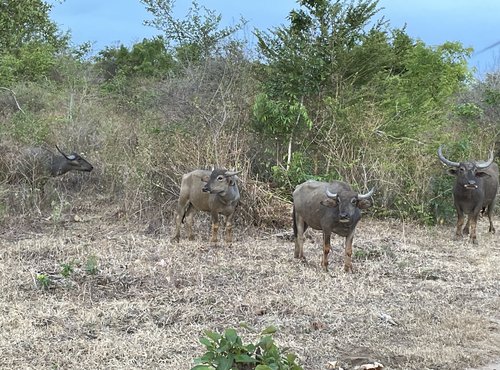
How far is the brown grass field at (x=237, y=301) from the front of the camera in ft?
17.6

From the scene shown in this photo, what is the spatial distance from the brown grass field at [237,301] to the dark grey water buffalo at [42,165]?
8.96 ft

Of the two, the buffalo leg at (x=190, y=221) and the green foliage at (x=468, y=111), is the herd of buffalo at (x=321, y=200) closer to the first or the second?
the buffalo leg at (x=190, y=221)

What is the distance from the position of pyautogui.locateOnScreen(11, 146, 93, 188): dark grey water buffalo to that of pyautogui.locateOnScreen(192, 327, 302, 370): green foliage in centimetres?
922

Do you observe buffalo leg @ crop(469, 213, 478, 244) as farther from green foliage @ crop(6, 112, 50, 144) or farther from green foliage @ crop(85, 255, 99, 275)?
green foliage @ crop(6, 112, 50, 144)

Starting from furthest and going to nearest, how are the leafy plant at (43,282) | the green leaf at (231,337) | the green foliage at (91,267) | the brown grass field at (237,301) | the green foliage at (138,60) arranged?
the green foliage at (138,60) < the green foliage at (91,267) < the leafy plant at (43,282) < the brown grass field at (237,301) < the green leaf at (231,337)

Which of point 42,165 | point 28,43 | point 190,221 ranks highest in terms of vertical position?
point 28,43

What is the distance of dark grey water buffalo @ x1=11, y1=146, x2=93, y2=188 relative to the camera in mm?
12716

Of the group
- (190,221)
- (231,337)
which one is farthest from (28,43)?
(231,337)

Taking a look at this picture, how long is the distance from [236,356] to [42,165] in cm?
1022

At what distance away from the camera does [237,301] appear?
667cm

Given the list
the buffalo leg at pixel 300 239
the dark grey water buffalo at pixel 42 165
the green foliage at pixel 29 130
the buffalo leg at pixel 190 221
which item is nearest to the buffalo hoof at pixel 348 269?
the buffalo leg at pixel 300 239

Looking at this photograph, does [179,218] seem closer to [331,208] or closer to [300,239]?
[300,239]

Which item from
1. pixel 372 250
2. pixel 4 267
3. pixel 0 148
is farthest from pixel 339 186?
pixel 0 148

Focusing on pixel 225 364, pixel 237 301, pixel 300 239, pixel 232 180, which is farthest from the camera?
pixel 232 180
